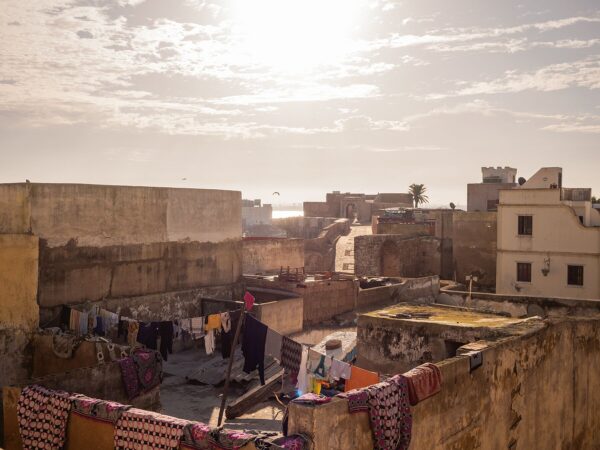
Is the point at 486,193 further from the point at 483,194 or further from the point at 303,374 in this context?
the point at 303,374

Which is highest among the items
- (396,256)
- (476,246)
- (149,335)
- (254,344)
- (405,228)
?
(405,228)

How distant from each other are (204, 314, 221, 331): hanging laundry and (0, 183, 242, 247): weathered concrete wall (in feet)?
→ 20.8

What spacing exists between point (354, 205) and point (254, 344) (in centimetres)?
4478

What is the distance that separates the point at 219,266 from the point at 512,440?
1658 cm

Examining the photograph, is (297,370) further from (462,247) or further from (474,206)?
(474,206)

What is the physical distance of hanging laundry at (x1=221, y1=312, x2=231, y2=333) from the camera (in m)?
16.4

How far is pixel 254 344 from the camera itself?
1459 centimetres

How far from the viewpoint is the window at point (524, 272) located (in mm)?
32219

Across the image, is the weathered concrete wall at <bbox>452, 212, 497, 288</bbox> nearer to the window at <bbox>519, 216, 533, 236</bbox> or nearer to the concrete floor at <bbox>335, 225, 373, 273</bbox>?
the window at <bbox>519, 216, 533, 236</bbox>

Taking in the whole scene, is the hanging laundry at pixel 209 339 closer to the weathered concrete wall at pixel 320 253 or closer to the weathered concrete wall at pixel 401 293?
the weathered concrete wall at pixel 401 293

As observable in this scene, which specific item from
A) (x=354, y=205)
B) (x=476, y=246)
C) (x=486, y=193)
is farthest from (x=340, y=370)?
(x=354, y=205)

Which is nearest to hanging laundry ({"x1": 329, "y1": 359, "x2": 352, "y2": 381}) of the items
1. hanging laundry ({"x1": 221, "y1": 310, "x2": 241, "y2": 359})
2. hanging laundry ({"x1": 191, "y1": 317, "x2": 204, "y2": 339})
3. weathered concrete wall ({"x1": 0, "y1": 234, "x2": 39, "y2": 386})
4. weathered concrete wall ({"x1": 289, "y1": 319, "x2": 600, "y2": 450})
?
weathered concrete wall ({"x1": 289, "y1": 319, "x2": 600, "y2": 450})

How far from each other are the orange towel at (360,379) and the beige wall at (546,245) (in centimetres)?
2382

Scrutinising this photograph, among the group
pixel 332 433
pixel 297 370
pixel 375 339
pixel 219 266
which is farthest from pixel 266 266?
pixel 332 433
